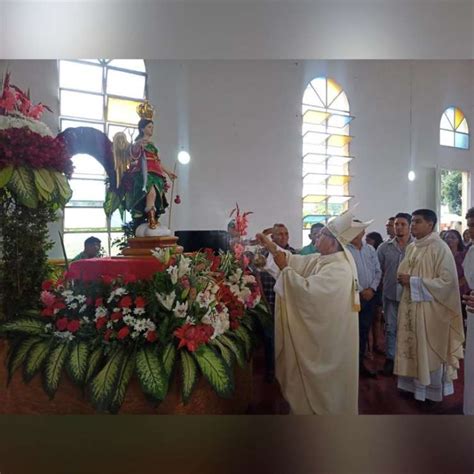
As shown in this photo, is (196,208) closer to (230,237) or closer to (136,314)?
(230,237)

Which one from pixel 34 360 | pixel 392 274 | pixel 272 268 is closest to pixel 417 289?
pixel 392 274

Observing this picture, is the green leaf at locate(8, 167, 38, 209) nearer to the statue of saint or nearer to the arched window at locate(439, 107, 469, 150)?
the statue of saint

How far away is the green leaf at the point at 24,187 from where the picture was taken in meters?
1.73

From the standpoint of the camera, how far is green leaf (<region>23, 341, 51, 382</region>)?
1659 mm

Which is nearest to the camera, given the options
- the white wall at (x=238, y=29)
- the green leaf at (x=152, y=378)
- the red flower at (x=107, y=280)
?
the green leaf at (x=152, y=378)

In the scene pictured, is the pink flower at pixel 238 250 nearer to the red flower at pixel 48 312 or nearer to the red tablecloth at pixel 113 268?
the red tablecloth at pixel 113 268

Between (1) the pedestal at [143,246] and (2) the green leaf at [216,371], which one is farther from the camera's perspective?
(1) the pedestal at [143,246]

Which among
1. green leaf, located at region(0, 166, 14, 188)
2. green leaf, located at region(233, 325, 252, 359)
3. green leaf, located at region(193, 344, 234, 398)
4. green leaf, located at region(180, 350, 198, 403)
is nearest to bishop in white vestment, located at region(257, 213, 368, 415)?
green leaf, located at region(233, 325, 252, 359)

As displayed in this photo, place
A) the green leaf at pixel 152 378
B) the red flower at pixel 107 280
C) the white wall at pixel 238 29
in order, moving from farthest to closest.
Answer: the white wall at pixel 238 29 < the red flower at pixel 107 280 < the green leaf at pixel 152 378

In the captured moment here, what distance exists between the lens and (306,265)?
1743 mm

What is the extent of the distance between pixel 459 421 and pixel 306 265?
0.89m

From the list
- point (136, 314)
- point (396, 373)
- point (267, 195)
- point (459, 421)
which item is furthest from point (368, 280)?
point (136, 314)

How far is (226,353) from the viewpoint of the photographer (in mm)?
1687

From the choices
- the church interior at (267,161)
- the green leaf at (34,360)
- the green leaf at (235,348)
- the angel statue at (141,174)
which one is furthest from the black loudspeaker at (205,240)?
the green leaf at (34,360)
